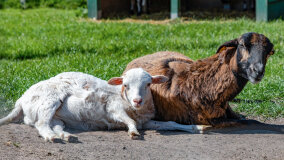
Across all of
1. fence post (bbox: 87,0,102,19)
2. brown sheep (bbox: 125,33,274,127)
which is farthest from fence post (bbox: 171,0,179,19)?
brown sheep (bbox: 125,33,274,127)

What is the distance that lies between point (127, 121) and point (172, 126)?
533 mm

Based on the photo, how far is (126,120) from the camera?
5.09 meters

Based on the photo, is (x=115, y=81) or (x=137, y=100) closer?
(x=137, y=100)

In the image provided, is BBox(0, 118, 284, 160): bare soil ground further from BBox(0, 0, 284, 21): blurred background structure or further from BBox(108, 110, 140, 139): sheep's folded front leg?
BBox(0, 0, 284, 21): blurred background structure

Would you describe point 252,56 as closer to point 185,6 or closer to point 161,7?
point 161,7

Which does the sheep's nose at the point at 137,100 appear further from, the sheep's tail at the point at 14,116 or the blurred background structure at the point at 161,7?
the blurred background structure at the point at 161,7

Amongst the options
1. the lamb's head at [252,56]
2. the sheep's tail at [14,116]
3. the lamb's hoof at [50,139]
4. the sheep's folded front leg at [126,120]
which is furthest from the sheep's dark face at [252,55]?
the sheep's tail at [14,116]

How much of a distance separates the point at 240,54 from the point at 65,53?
5.46m

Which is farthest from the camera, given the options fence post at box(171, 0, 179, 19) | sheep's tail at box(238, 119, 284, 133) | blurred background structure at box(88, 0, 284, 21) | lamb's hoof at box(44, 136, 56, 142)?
fence post at box(171, 0, 179, 19)

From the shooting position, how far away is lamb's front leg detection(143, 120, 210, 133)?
16.9ft

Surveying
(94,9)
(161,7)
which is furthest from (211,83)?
(161,7)

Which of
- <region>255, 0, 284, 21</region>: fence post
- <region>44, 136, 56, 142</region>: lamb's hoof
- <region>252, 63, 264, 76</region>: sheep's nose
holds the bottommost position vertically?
<region>44, 136, 56, 142</region>: lamb's hoof

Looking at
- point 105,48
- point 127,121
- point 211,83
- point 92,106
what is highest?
point 105,48

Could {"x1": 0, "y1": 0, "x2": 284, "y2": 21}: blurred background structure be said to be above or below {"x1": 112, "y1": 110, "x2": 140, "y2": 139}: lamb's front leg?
above
